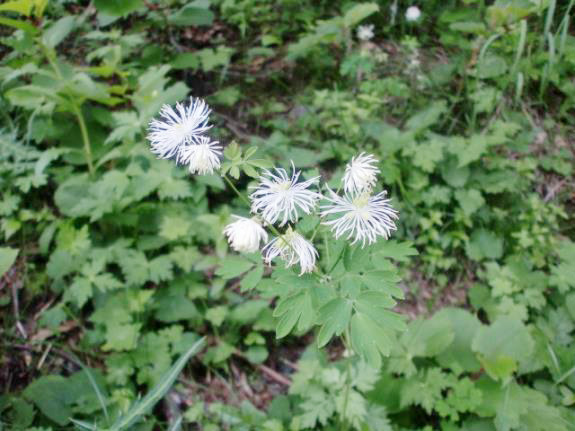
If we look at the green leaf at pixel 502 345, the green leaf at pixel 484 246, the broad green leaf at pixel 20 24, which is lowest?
the green leaf at pixel 484 246

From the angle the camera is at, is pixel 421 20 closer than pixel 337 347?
No

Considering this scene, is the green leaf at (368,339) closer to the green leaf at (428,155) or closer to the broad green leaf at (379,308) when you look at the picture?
the broad green leaf at (379,308)

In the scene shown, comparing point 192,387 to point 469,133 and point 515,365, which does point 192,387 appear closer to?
point 515,365

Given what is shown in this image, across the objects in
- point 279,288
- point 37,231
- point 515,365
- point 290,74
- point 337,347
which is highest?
point 279,288

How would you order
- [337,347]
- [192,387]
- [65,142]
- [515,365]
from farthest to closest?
1. [65,142]
2. [337,347]
3. [192,387]
4. [515,365]

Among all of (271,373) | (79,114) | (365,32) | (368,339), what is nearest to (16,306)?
(79,114)

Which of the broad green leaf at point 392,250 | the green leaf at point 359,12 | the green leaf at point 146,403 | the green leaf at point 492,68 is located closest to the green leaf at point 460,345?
the broad green leaf at point 392,250

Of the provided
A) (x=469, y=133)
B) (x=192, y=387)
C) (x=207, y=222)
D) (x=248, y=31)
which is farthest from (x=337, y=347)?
(x=248, y=31)

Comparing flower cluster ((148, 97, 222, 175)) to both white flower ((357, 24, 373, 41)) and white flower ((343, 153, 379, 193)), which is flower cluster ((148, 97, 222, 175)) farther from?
white flower ((357, 24, 373, 41))
